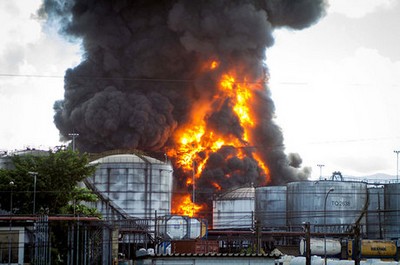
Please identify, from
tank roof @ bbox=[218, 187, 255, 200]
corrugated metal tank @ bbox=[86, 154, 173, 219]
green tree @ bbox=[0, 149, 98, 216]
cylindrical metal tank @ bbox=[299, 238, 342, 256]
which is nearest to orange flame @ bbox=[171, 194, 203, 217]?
tank roof @ bbox=[218, 187, 255, 200]

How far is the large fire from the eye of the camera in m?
115

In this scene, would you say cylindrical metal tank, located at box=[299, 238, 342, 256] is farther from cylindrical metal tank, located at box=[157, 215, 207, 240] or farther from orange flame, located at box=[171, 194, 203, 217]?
orange flame, located at box=[171, 194, 203, 217]

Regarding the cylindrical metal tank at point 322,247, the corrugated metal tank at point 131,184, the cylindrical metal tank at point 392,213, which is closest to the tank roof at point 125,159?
the corrugated metal tank at point 131,184

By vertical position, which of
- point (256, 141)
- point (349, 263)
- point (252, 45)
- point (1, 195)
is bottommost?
point (349, 263)

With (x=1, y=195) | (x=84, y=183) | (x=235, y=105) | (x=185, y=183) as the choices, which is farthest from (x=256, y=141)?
(x=1, y=195)

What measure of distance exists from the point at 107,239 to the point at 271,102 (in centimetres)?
7184

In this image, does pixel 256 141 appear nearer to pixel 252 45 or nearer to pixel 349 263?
pixel 252 45

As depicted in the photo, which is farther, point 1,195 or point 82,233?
point 1,195

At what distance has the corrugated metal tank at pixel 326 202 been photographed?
91.6 meters

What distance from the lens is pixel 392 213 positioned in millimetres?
94875

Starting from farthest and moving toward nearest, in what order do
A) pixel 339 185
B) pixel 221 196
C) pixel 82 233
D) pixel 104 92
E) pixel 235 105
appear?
pixel 235 105 < pixel 104 92 < pixel 221 196 < pixel 339 185 < pixel 82 233

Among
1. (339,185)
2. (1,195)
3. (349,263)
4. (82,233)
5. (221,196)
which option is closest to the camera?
(82,233)

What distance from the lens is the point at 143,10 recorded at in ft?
413

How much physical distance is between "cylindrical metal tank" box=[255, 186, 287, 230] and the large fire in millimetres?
12561
